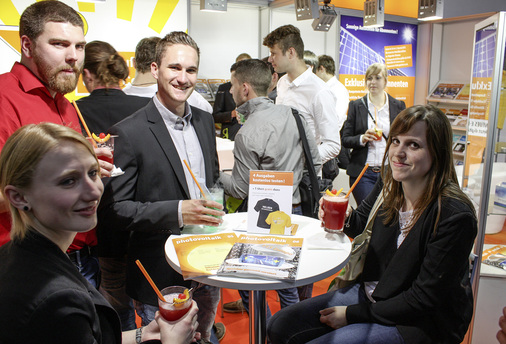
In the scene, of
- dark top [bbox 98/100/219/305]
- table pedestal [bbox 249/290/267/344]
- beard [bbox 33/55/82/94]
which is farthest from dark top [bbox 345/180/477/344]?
beard [bbox 33/55/82/94]

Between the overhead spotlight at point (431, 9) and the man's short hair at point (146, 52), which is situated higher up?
the overhead spotlight at point (431, 9)

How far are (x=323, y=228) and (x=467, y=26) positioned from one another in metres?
7.85

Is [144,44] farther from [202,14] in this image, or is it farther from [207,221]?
[202,14]

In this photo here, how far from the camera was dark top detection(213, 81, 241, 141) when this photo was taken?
18.4 ft

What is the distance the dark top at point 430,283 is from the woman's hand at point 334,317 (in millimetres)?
38

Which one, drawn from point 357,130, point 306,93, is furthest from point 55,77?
point 357,130

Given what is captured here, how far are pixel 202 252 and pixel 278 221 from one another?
1.40ft

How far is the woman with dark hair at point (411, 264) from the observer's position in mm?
1681

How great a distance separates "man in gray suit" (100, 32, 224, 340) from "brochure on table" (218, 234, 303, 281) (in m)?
0.19

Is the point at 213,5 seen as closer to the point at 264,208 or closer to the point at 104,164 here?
the point at 264,208

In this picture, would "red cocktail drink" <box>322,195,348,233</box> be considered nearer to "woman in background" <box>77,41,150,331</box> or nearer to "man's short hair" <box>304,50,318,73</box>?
"woman in background" <box>77,41,150,331</box>

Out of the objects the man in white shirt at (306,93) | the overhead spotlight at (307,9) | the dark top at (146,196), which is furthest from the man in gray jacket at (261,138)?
the overhead spotlight at (307,9)

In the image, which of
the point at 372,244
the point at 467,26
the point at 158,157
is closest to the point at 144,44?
the point at 158,157

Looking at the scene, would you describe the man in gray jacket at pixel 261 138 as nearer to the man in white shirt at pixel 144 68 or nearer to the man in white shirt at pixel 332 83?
the man in white shirt at pixel 144 68
